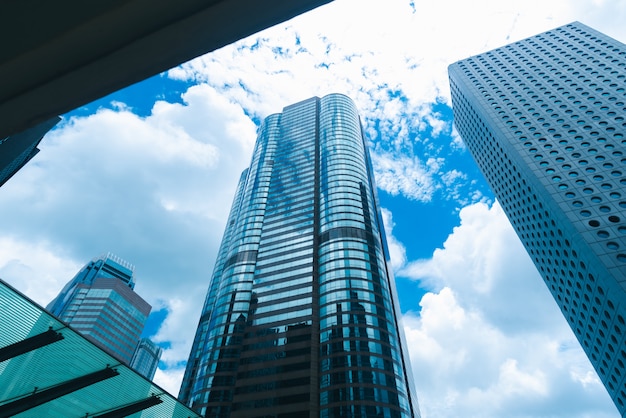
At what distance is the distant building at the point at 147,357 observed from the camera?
17050cm

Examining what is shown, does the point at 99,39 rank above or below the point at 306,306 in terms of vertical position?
below

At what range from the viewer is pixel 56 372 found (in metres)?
8.21

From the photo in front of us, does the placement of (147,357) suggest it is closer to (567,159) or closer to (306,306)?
(306,306)

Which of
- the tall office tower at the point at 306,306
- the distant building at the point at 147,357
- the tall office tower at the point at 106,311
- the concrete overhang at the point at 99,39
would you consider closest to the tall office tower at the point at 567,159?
the tall office tower at the point at 306,306

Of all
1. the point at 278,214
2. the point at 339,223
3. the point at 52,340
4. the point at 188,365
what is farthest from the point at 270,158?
the point at 52,340

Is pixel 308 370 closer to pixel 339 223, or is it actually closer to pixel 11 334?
pixel 339 223

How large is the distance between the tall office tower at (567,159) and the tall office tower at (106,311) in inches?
4938

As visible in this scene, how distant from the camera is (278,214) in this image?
8581 centimetres

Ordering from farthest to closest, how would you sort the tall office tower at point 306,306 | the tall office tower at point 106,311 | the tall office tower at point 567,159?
the tall office tower at point 106,311 < the tall office tower at point 306,306 < the tall office tower at point 567,159

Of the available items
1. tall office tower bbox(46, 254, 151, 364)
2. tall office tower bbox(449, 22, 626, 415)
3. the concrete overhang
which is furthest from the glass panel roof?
tall office tower bbox(46, 254, 151, 364)

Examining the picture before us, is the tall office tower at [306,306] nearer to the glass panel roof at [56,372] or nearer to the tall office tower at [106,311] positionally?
the glass panel roof at [56,372]

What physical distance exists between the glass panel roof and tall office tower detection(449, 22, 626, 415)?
4622 centimetres

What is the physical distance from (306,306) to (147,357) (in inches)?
6107

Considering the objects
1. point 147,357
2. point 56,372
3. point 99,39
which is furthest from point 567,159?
point 147,357
